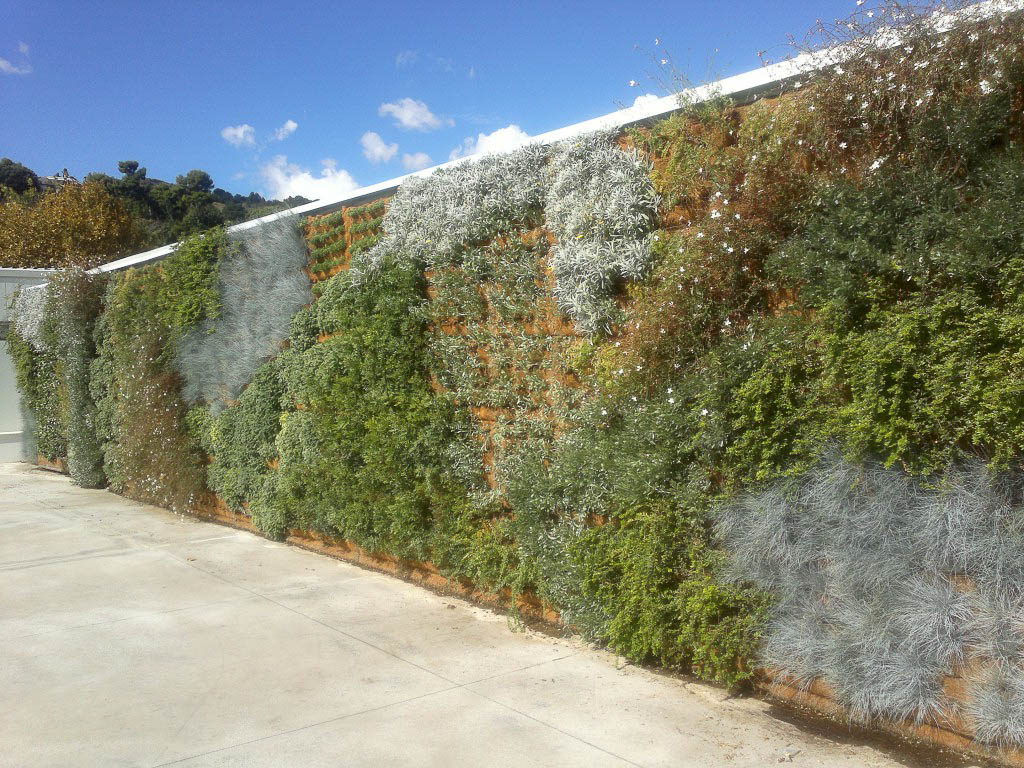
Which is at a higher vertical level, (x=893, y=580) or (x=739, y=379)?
(x=739, y=379)

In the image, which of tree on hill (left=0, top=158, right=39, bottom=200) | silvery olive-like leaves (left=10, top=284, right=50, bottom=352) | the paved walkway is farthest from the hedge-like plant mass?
tree on hill (left=0, top=158, right=39, bottom=200)

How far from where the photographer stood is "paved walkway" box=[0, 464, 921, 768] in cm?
409

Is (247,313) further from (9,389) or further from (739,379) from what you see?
(9,389)

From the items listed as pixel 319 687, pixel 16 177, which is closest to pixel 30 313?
pixel 319 687

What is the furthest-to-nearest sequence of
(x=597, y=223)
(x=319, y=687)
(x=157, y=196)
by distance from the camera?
(x=157, y=196)
(x=597, y=223)
(x=319, y=687)

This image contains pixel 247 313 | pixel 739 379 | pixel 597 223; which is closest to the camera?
pixel 739 379

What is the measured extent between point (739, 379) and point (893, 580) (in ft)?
3.78

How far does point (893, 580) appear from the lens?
12.8 feet

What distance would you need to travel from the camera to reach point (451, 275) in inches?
257

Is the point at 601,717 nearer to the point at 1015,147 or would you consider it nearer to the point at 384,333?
the point at 1015,147

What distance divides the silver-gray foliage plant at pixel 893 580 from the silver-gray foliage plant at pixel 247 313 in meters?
5.60

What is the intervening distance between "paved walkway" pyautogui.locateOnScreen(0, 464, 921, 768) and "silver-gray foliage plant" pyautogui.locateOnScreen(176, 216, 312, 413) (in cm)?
244

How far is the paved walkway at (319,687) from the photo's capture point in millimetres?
4090

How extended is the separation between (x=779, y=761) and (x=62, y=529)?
341 inches
